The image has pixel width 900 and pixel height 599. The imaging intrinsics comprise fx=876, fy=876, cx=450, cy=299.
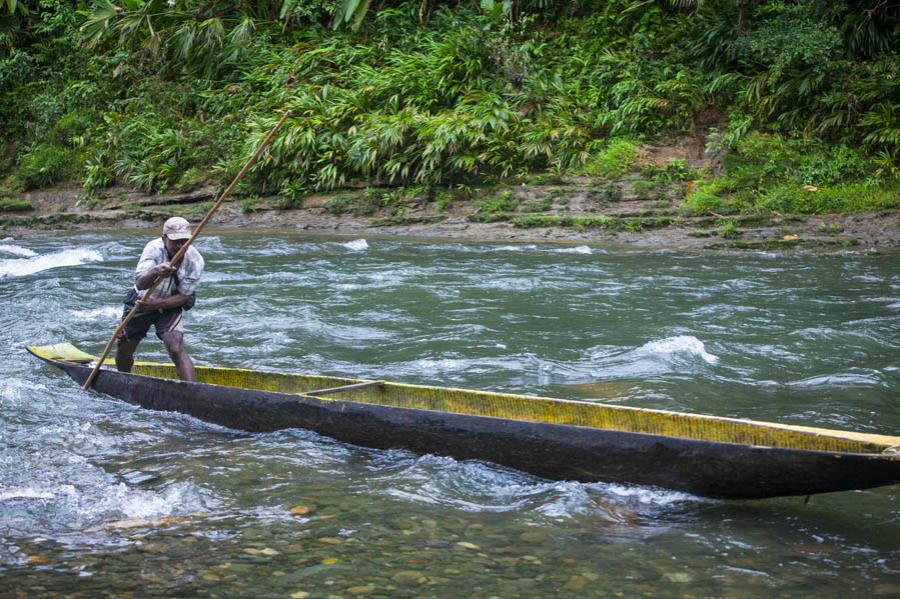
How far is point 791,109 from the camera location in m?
16.1

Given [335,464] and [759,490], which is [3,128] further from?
[759,490]

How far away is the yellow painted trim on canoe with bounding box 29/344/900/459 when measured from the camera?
14.5 feet

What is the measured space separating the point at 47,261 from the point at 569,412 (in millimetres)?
11346

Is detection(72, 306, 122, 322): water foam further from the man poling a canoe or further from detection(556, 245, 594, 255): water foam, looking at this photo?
detection(556, 245, 594, 255): water foam

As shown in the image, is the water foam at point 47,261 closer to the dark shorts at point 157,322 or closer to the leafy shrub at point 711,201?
the dark shorts at point 157,322

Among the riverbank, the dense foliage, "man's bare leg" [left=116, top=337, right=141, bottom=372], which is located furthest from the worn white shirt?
the dense foliage

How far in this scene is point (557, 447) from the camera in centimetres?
507

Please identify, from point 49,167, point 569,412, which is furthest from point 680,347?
point 49,167

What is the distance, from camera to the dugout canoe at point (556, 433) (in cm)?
438

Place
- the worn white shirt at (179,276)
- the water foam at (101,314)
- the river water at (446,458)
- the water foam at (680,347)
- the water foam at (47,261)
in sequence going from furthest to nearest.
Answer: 1. the water foam at (47,261)
2. the water foam at (101,314)
3. the water foam at (680,347)
4. the worn white shirt at (179,276)
5. the river water at (446,458)

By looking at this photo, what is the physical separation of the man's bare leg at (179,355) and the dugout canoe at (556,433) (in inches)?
8.5

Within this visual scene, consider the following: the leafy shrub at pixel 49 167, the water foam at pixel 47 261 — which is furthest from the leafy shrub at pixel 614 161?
the leafy shrub at pixel 49 167

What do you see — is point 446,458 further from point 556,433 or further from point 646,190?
point 646,190

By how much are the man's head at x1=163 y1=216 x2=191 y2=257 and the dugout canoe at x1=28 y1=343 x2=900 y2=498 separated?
1033 mm
